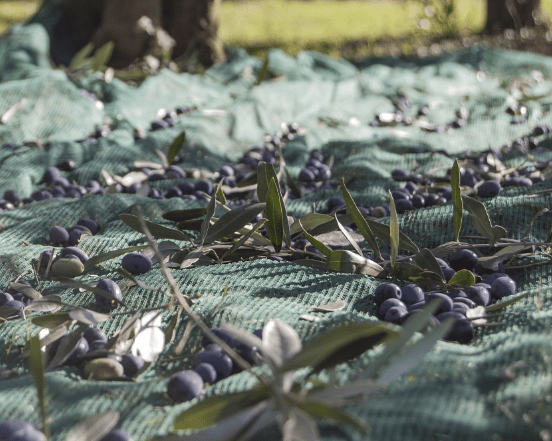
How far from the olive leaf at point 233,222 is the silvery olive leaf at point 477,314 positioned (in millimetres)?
528

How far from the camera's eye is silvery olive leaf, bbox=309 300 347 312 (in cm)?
124

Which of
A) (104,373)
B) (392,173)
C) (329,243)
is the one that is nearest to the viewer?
(104,373)

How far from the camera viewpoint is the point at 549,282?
54.4 inches

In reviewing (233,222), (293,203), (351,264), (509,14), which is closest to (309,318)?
(351,264)

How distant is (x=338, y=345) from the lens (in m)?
0.85

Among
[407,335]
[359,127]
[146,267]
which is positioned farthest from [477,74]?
[407,335]

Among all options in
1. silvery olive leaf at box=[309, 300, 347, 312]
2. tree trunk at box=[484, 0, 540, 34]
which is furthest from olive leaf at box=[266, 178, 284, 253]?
tree trunk at box=[484, 0, 540, 34]

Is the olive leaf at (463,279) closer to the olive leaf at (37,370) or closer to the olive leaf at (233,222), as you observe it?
the olive leaf at (233,222)

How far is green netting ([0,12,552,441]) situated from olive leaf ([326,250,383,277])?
0.9 inches

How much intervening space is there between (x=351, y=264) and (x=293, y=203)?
738mm

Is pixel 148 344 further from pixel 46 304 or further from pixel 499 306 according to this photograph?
pixel 499 306

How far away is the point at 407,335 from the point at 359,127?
257 cm

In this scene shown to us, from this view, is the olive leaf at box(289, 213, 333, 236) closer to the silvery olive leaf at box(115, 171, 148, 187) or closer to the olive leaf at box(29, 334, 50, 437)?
the olive leaf at box(29, 334, 50, 437)

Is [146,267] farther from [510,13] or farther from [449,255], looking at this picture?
[510,13]
